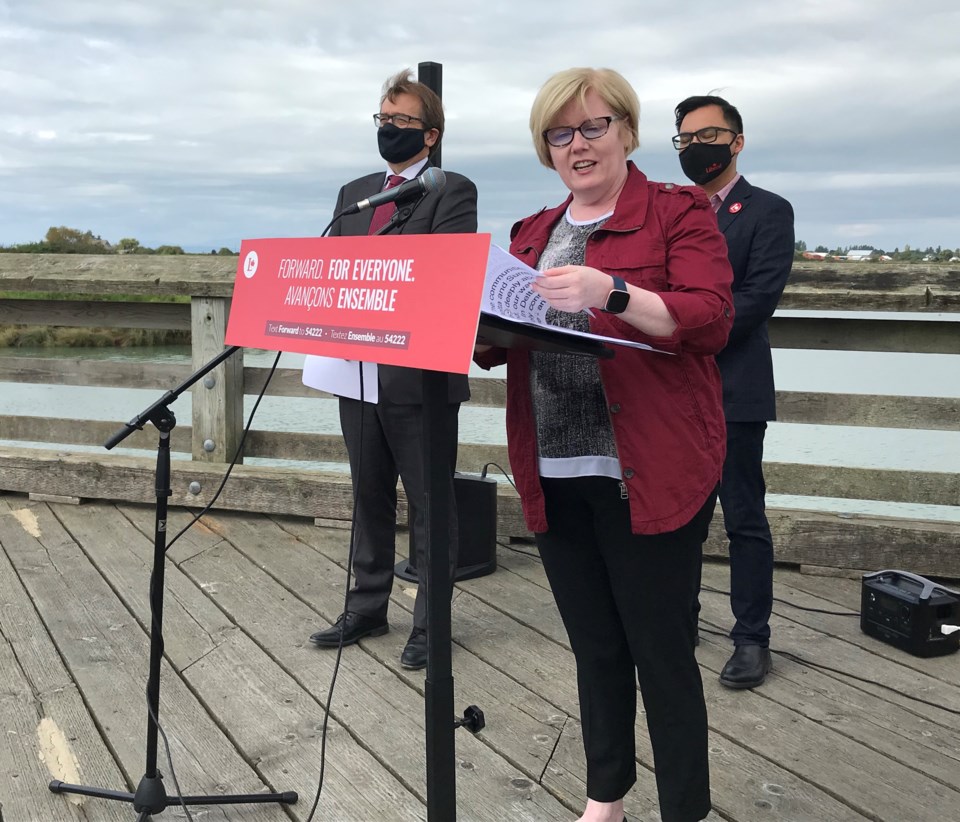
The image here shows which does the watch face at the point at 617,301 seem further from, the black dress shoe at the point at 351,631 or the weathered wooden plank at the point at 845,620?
the black dress shoe at the point at 351,631

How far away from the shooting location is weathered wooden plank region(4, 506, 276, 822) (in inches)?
92.3

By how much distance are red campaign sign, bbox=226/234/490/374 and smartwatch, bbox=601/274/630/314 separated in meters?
0.24

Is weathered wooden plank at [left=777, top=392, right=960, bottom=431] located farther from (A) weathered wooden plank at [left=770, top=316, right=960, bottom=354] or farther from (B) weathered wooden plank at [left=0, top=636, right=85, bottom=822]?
(B) weathered wooden plank at [left=0, top=636, right=85, bottom=822]

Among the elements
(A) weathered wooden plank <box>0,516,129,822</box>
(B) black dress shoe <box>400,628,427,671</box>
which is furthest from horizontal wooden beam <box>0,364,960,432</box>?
(A) weathered wooden plank <box>0,516,129,822</box>

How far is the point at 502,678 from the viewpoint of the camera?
291cm

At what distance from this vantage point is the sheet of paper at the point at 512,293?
4.50 feet

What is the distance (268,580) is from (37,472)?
186cm

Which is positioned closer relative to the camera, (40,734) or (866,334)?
(40,734)

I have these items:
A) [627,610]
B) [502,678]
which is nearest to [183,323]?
[502,678]

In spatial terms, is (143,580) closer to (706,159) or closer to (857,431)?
(706,159)

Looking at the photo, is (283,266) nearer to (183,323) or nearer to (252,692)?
(252,692)

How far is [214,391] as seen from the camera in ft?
15.1

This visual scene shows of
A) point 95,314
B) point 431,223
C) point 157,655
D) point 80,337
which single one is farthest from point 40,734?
point 80,337

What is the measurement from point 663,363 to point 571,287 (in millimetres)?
371
